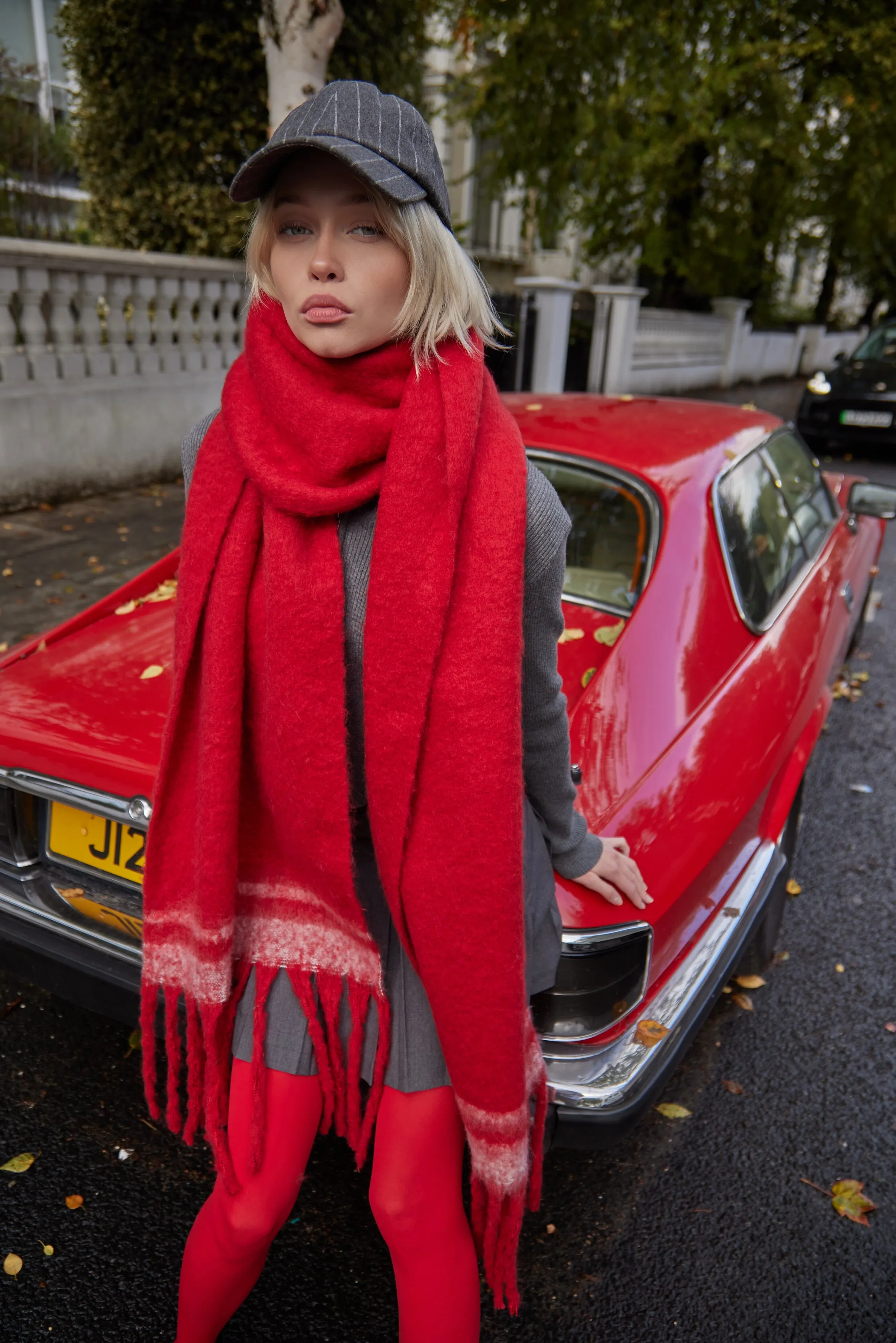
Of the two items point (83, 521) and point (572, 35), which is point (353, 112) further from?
point (572, 35)

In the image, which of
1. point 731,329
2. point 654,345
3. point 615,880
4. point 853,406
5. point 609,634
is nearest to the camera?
point 615,880

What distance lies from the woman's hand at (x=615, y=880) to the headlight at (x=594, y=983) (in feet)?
0.18

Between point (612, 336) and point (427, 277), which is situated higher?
point (427, 277)

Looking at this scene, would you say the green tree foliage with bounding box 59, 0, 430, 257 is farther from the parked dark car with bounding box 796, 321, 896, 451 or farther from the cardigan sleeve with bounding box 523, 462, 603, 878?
the cardigan sleeve with bounding box 523, 462, 603, 878

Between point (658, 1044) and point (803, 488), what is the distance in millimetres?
2527

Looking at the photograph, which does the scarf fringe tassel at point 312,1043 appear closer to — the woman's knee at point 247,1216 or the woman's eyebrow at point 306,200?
the woman's knee at point 247,1216

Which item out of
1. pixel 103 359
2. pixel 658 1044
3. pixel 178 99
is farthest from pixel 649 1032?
pixel 178 99

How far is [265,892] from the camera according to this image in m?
1.47

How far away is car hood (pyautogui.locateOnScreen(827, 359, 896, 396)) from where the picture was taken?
11.2 m

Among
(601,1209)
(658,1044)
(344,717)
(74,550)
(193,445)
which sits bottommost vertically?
(601,1209)

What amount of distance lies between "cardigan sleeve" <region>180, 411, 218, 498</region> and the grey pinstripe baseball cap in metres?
0.33

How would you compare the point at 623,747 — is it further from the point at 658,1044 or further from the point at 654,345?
the point at 654,345

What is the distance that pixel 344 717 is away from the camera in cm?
128

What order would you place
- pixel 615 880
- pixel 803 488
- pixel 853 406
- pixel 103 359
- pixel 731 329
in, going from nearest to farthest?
pixel 615 880, pixel 803 488, pixel 103 359, pixel 853 406, pixel 731 329
